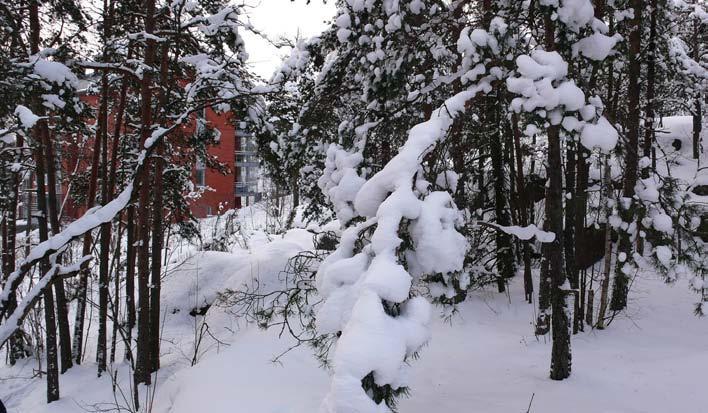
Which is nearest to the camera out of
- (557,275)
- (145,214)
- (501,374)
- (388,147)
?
(557,275)

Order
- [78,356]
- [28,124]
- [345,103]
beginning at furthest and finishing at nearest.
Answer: [78,356]
[345,103]
[28,124]

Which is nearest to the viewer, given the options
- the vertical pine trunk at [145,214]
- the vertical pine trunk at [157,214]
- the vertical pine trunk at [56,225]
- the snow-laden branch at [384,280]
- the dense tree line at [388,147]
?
the snow-laden branch at [384,280]

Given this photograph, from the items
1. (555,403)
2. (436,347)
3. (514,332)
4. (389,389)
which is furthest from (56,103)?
(514,332)

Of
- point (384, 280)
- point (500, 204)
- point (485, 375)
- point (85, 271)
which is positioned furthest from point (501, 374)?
point (85, 271)

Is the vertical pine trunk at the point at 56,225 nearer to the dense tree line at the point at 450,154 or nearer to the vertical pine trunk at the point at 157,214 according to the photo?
the vertical pine trunk at the point at 157,214

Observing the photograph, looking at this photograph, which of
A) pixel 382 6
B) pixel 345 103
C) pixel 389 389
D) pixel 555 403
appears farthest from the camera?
pixel 345 103

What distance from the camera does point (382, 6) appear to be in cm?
558

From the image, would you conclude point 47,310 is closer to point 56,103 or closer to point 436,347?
point 56,103

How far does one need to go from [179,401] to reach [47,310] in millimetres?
3897

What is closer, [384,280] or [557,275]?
[384,280]

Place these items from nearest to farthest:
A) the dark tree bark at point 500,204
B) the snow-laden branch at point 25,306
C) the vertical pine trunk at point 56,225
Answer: the snow-laden branch at point 25,306 < the vertical pine trunk at point 56,225 < the dark tree bark at point 500,204

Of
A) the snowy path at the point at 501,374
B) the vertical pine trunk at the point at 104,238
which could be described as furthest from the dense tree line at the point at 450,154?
the vertical pine trunk at the point at 104,238

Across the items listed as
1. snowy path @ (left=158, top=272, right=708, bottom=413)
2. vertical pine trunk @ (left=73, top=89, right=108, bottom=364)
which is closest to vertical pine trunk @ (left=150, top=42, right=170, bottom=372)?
vertical pine trunk @ (left=73, top=89, right=108, bottom=364)

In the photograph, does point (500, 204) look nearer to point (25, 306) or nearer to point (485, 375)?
point (485, 375)
